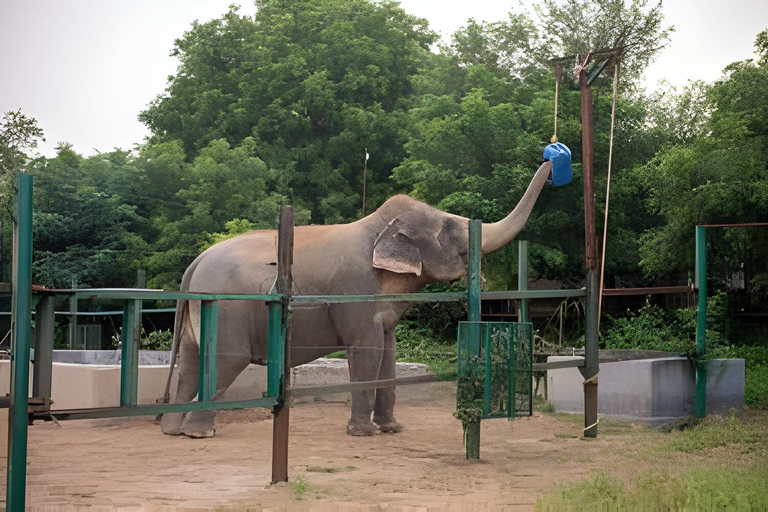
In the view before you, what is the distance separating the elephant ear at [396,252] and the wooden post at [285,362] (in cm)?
216

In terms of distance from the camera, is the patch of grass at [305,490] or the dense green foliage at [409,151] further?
the dense green foliage at [409,151]

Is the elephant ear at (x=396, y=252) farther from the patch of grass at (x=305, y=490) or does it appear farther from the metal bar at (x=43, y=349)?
the metal bar at (x=43, y=349)

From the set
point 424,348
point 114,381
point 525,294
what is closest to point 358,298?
point 525,294

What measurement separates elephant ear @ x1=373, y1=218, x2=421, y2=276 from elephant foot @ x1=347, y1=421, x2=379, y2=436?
4.42 ft

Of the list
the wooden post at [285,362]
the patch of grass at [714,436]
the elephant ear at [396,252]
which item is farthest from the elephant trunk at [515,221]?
the wooden post at [285,362]

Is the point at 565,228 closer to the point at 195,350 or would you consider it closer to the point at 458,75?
the point at 458,75

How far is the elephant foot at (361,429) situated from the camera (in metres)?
7.62

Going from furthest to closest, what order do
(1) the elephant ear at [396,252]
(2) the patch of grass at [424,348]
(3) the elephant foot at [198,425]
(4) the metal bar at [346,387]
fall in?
(2) the patch of grass at [424,348], (1) the elephant ear at [396,252], (3) the elephant foot at [198,425], (4) the metal bar at [346,387]

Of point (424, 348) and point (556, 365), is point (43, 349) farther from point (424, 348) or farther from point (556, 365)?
point (424, 348)

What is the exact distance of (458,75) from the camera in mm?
23844

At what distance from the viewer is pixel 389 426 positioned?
26.0ft

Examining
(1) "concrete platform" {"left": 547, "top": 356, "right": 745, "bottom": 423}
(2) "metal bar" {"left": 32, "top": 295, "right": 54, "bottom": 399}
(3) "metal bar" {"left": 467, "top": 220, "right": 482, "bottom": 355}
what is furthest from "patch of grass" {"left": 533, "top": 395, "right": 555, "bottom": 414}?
(2) "metal bar" {"left": 32, "top": 295, "right": 54, "bottom": 399}

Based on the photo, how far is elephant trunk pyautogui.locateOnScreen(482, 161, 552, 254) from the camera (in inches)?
314

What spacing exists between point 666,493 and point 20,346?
137 inches
